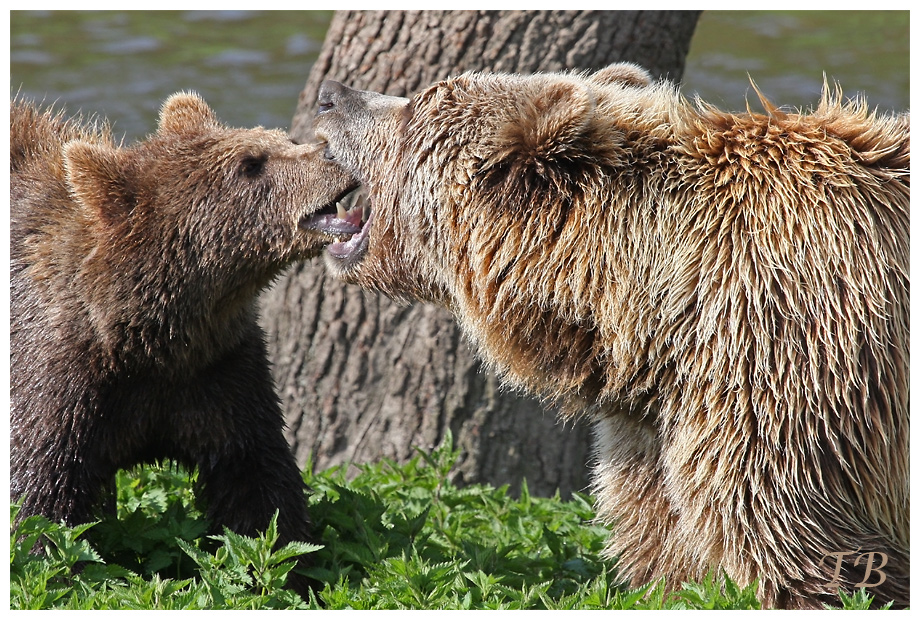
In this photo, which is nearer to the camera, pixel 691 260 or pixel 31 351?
pixel 691 260

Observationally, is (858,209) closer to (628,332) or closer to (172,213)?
(628,332)

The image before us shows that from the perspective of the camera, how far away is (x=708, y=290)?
397 cm

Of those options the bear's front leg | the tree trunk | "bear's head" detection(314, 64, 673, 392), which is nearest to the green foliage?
the bear's front leg

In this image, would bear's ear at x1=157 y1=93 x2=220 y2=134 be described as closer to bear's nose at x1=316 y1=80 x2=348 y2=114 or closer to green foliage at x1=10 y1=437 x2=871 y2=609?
bear's nose at x1=316 y1=80 x2=348 y2=114

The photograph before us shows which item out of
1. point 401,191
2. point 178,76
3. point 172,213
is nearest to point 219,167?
point 172,213

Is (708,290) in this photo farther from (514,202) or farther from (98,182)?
(98,182)

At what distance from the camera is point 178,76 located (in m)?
11.8

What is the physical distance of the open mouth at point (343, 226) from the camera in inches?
185

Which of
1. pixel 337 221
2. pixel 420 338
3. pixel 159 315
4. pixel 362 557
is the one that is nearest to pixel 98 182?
pixel 159 315

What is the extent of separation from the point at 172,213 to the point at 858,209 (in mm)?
2805

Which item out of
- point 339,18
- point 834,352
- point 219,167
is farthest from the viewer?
point 339,18

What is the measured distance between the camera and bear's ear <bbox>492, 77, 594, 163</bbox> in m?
4.02

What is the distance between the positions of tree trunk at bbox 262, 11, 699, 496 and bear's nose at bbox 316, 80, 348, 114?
1.61 metres

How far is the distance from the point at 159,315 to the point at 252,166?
789mm
